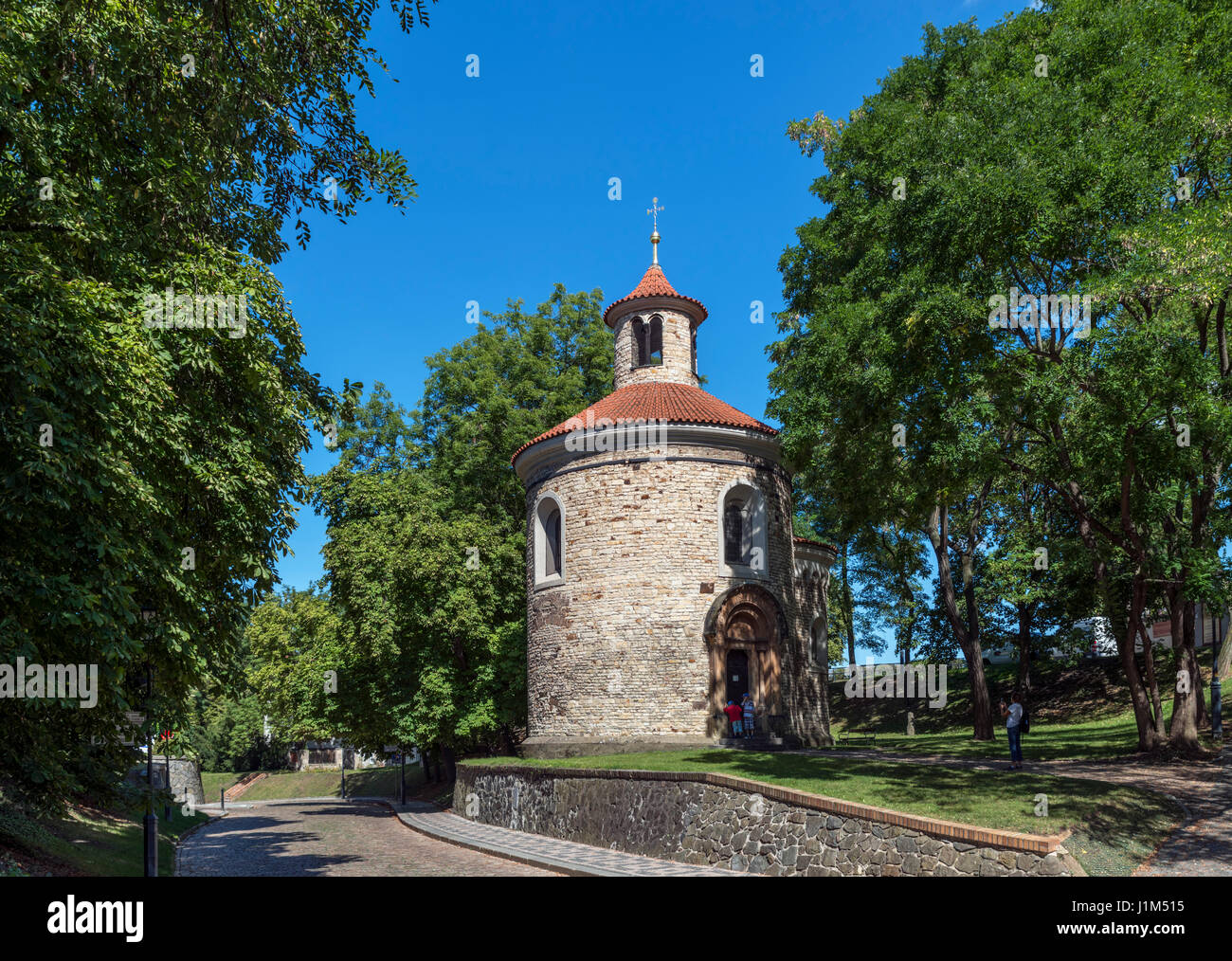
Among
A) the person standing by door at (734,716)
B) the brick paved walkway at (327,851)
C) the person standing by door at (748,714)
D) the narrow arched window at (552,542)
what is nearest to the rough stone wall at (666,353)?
the narrow arched window at (552,542)

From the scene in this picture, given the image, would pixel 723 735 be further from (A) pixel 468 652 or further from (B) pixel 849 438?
(A) pixel 468 652

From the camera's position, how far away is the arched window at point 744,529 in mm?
23989

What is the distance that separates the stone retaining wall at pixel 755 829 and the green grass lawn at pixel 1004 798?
1.35 ft

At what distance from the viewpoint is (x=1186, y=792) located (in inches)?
562

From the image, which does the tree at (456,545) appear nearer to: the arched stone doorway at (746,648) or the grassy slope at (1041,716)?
the arched stone doorway at (746,648)

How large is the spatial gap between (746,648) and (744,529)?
10.8 ft

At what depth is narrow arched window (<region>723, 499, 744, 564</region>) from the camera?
79.8 feet

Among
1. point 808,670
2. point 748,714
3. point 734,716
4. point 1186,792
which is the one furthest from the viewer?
point 808,670

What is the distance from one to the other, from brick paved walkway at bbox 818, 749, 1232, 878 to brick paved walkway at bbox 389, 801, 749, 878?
5.61 m

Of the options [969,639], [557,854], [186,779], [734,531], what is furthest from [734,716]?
[186,779]

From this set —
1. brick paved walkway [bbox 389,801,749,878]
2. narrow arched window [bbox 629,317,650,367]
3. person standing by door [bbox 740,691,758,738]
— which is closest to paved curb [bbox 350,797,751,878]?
brick paved walkway [bbox 389,801,749,878]

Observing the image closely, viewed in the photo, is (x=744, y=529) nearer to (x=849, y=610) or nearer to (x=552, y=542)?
(x=552, y=542)
